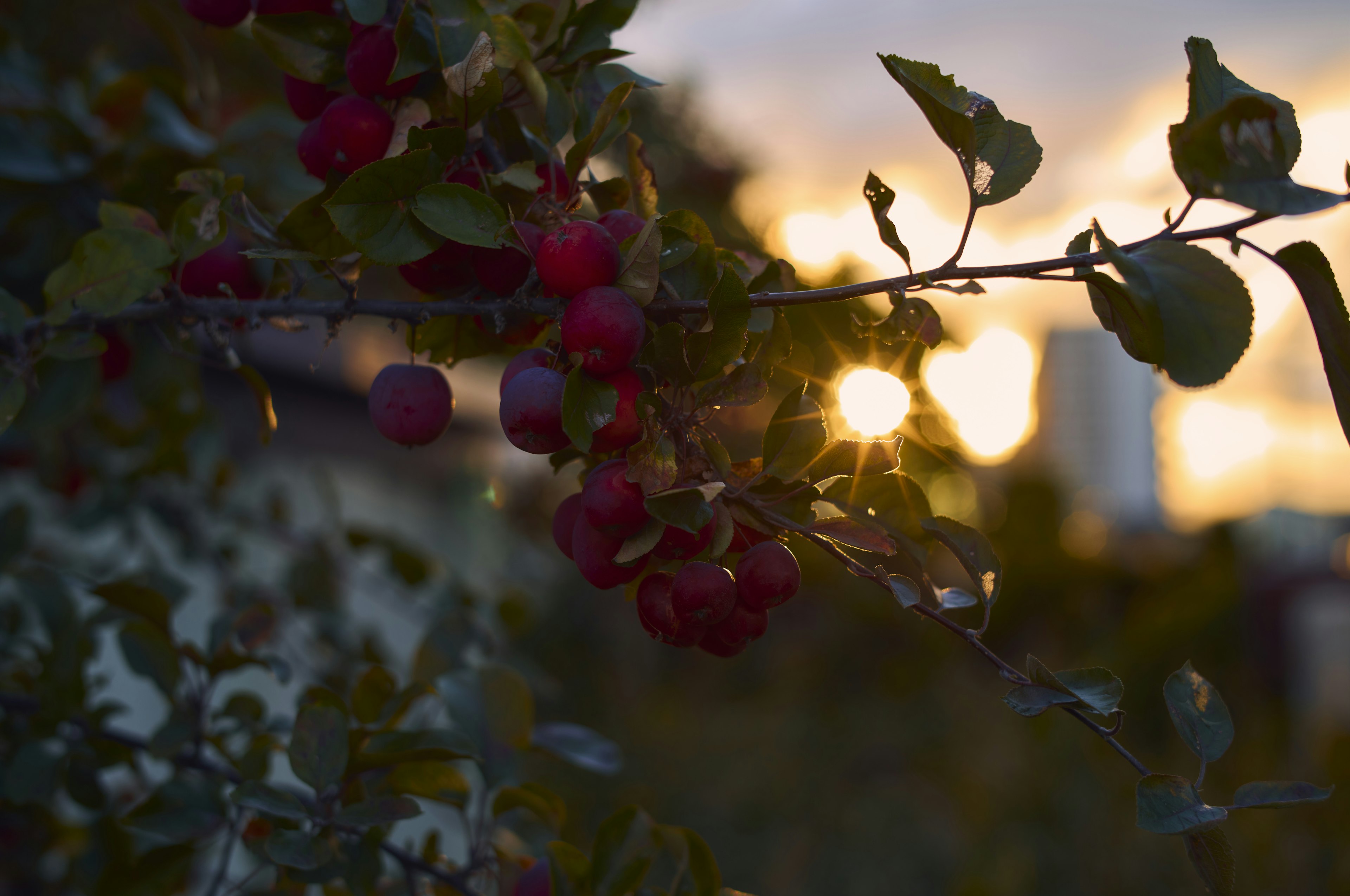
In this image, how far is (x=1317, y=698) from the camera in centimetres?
540

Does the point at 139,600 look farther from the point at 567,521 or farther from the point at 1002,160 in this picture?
the point at 1002,160

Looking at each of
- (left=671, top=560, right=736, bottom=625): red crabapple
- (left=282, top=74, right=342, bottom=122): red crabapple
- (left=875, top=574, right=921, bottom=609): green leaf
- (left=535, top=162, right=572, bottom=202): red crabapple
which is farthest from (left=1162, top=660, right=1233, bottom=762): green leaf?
(left=282, top=74, right=342, bottom=122): red crabapple

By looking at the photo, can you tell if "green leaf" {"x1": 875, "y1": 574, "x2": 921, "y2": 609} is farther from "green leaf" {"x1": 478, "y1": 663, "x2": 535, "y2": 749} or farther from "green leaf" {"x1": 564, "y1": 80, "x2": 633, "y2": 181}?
"green leaf" {"x1": 478, "y1": 663, "x2": 535, "y2": 749}

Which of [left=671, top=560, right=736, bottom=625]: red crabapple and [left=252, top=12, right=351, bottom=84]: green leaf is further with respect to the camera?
[left=252, top=12, right=351, bottom=84]: green leaf

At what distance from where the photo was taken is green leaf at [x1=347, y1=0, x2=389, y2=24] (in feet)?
1.84

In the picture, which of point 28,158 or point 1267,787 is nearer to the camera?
point 1267,787

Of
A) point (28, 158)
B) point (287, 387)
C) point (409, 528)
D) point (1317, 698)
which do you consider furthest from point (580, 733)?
point (1317, 698)

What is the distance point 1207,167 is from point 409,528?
12.8 ft

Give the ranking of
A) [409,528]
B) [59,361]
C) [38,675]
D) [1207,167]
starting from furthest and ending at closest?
[409,528]
[59,361]
[38,675]
[1207,167]

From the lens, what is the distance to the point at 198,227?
605 mm

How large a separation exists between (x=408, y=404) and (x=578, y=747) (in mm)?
459

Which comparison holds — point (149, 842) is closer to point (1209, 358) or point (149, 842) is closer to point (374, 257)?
point (374, 257)

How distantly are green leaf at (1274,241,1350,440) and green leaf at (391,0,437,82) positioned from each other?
0.49 metres

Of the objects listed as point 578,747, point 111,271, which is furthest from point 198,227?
point 578,747
